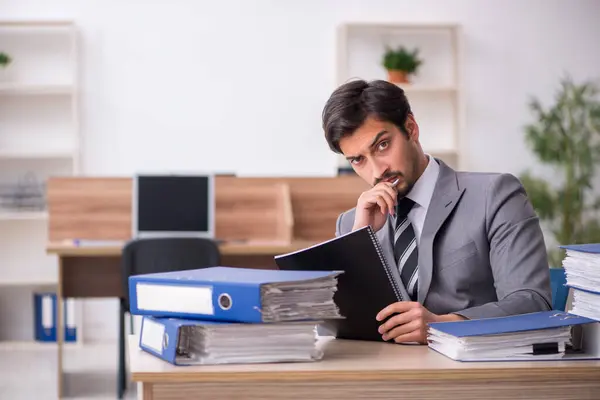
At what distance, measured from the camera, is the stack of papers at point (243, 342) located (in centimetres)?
135

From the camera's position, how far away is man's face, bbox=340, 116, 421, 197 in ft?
6.11

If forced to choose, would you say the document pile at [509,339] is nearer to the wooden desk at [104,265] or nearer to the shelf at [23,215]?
the wooden desk at [104,265]

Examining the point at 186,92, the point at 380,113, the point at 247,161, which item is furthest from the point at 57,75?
the point at 380,113

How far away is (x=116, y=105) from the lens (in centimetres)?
641

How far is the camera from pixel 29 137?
634 cm

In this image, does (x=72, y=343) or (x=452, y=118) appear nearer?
(x=72, y=343)

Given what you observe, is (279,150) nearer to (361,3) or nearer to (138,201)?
(361,3)

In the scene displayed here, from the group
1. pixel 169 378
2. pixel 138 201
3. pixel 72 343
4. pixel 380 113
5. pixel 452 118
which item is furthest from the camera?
pixel 452 118

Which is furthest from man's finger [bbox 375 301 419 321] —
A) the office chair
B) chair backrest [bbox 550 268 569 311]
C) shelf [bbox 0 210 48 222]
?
shelf [bbox 0 210 48 222]

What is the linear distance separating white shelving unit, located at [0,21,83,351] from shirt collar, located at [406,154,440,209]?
4646 millimetres

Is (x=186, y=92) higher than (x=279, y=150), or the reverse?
(x=186, y=92)

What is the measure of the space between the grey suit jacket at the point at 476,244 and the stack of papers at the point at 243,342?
51 cm

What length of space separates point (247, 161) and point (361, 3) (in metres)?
1.39

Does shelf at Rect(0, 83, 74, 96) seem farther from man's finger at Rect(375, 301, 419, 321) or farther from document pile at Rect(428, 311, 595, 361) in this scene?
document pile at Rect(428, 311, 595, 361)
